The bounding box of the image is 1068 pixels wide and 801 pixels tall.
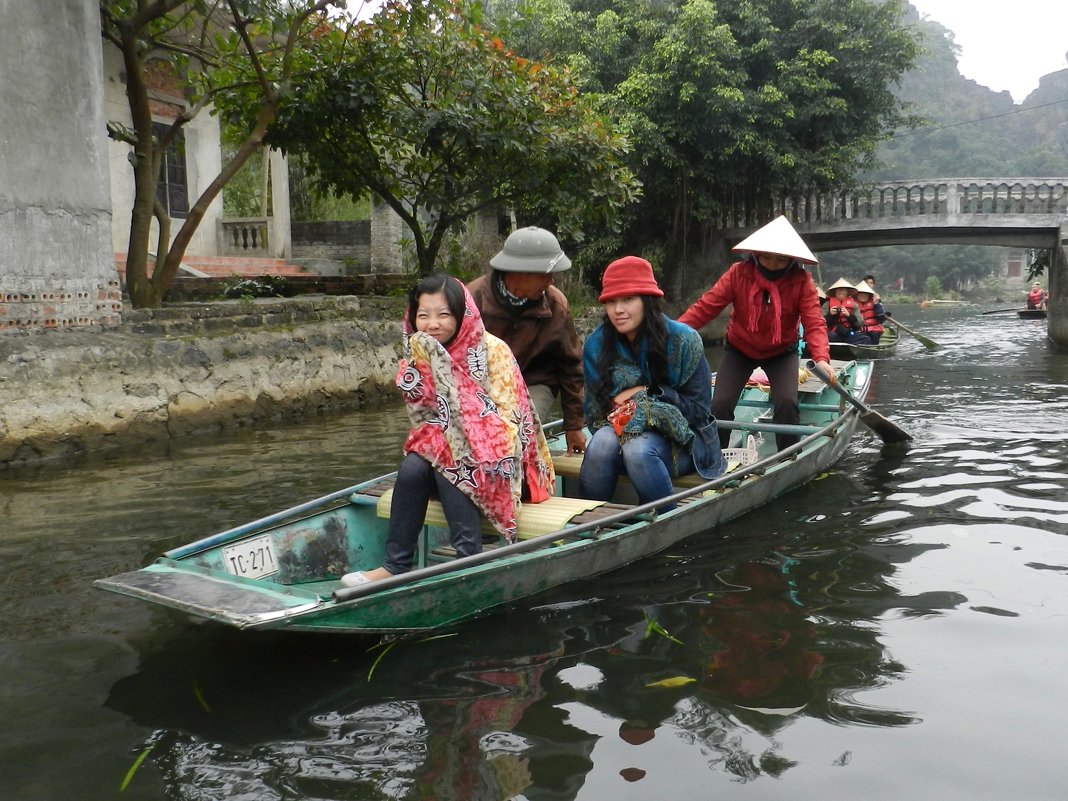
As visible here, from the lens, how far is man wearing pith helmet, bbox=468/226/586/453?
4.46 metres

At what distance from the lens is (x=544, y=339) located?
15.7 ft

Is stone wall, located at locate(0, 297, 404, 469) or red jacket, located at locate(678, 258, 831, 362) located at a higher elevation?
red jacket, located at locate(678, 258, 831, 362)

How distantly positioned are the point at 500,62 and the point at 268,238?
598 centimetres

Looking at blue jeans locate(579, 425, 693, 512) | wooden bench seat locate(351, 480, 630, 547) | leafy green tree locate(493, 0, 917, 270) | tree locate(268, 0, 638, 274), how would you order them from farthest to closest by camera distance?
leafy green tree locate(493, 0, 917, 270) < tree locate(268, 0, 638, 274) < blue jeans locate(579, 425, 693, 512) < wooden bench seat locate(351, 480, 630, 547)

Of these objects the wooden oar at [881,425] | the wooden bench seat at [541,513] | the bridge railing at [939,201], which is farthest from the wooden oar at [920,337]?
the wooden bench seat at [541,513]

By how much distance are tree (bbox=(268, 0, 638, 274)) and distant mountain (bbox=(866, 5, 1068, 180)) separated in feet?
134

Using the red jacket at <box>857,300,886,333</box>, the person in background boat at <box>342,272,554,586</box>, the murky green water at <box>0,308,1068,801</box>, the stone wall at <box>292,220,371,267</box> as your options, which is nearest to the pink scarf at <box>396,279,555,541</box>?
the person in background boat at <box>342,272,554,586</box>

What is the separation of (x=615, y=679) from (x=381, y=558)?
1467mm

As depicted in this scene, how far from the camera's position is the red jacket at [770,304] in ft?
18.7

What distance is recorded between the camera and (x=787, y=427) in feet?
19.7

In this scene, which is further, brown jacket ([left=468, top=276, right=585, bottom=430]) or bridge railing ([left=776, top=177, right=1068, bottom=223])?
bridge railing ([left=776, top=177, right=1068, bottom=223])

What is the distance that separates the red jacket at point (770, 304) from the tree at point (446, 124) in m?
5.05

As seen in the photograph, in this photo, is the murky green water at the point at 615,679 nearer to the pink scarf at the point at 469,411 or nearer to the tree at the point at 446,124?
the pink scarf at the point at 469,411

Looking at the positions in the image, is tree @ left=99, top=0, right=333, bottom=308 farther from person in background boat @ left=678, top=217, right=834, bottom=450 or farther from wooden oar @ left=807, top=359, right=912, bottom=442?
wooden oar @ left=807, top=359, right=912, bottom=442
